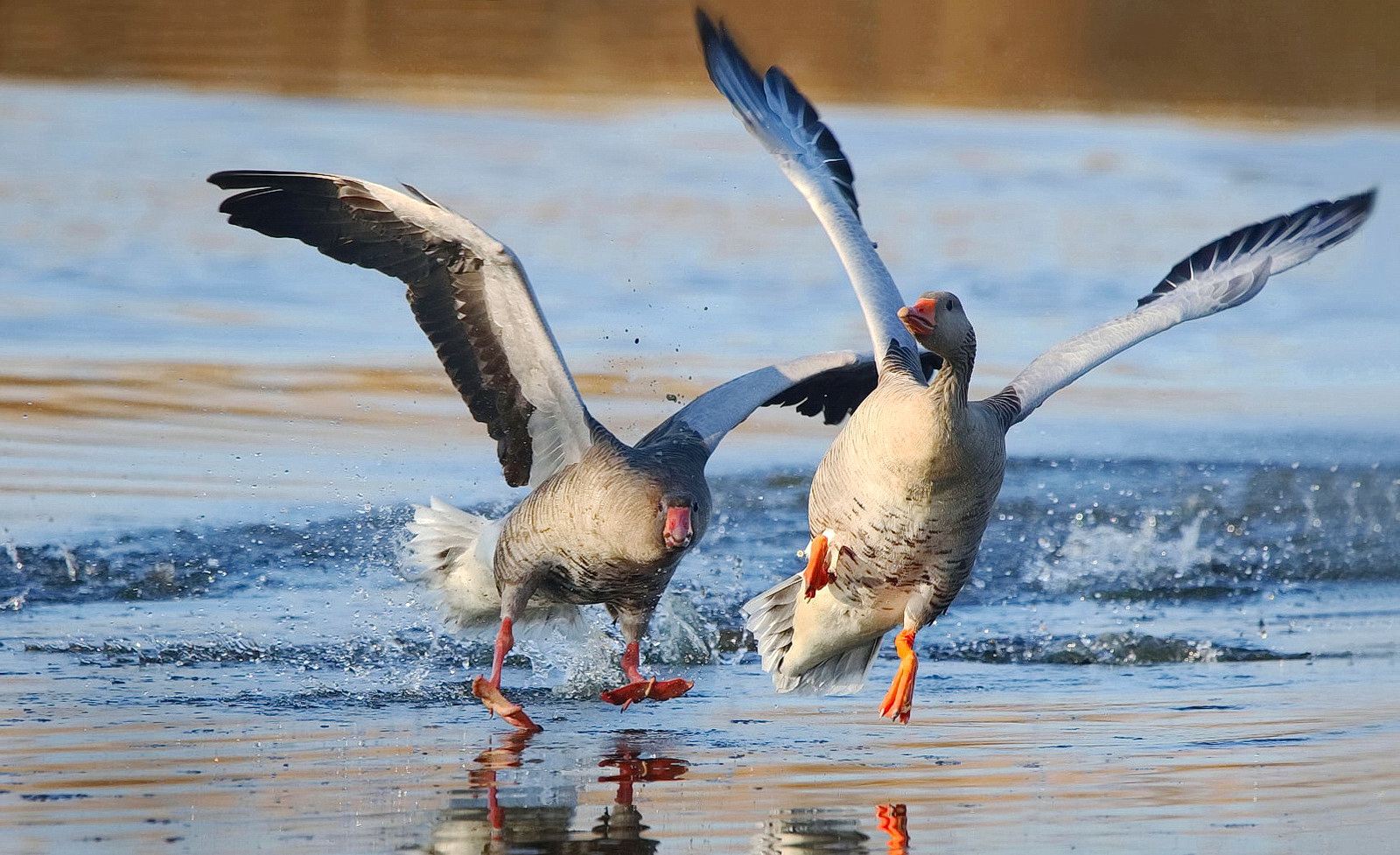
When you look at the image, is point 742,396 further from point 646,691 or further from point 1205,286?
point 1205,286

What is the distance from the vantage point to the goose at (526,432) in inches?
333

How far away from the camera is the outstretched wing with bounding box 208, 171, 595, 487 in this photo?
8.69 metres

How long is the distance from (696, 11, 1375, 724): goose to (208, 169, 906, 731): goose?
2.05ft

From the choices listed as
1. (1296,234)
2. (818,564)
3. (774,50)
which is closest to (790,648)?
(818,564)

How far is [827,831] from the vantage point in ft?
21.3

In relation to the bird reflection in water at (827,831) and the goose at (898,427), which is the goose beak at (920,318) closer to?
the goose at (898,427)

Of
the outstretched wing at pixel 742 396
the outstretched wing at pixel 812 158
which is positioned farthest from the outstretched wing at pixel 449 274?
the outstretched wing at pixel 812 158

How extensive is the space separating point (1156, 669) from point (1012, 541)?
8.45ft

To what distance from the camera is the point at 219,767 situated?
7.09 m

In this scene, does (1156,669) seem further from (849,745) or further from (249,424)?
(249,424)

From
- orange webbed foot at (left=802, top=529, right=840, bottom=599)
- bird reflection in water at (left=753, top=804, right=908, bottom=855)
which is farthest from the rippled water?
orange webbed foot at (left=802, top=529, right=840, bottom=599)

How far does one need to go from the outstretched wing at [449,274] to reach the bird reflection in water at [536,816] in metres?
2.20

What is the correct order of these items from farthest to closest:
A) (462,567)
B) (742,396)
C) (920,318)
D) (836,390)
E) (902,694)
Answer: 1. (836,390)
2. (462,567)
3. (742,396)
4. (902,694)
5. (920,318)

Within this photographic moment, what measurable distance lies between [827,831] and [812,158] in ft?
16.0
